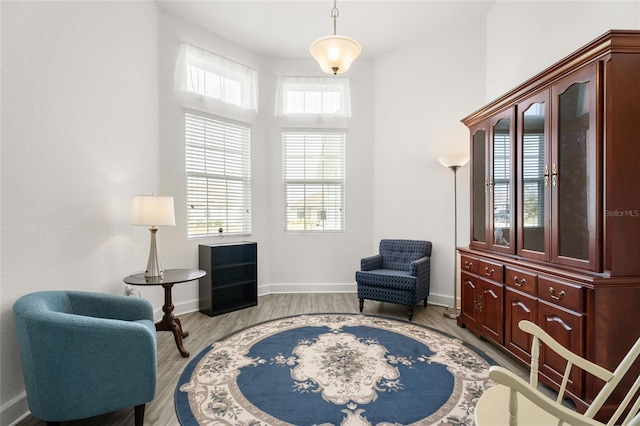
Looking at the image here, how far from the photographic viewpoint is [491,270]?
9.34 ft

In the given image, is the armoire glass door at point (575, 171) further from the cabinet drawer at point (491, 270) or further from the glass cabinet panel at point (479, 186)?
the glass cabinet panel at point (479, 186)

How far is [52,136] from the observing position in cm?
223

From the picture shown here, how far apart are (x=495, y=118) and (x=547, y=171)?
0.85 m

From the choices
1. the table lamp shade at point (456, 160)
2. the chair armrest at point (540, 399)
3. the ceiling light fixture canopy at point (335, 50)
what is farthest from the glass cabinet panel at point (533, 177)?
the chair armrest at point (540, 399)

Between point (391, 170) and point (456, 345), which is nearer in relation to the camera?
point (456, 345)

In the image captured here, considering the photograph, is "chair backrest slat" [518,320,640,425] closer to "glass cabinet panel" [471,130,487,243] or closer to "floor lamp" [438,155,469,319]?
"glass cabinet panel" [471,130,487,243]

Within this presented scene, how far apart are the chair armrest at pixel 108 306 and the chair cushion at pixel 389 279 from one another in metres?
2.42

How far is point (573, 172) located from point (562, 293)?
80cm

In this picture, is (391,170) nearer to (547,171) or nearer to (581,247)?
(547,171)

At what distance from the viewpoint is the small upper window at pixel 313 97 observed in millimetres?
4809

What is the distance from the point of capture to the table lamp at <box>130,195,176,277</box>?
2.79 meters

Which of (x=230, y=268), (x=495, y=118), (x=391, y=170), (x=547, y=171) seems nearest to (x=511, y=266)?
(x=547, y=171)

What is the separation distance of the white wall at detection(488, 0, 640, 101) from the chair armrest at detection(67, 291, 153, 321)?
3.94 meters

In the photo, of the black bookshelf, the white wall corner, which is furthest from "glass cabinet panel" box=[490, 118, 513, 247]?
the white wall corner
